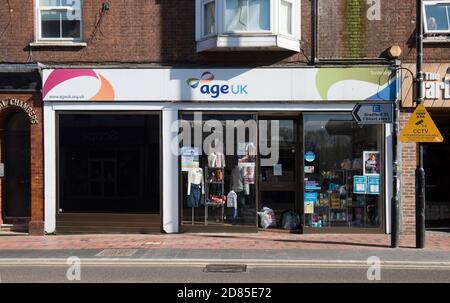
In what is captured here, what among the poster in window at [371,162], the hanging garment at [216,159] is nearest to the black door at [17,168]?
the hanging garment at [216,159]

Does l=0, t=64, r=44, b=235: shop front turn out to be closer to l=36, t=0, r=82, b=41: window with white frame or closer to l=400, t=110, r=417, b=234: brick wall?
l=36, t=0, r=82, b=41: window with white frame

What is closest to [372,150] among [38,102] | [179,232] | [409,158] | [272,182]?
[409,158]

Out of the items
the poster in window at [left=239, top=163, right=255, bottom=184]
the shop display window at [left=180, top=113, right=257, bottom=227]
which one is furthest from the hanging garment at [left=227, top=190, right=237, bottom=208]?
the poster in window at [left=239, top=163, right=255, bottom=184]

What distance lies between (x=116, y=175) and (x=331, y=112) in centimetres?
549

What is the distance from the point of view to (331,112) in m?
13.4

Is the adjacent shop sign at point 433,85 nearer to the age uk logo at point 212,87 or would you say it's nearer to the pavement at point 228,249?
the pavement at point 228,249

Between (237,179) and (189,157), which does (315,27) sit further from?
(189,157)

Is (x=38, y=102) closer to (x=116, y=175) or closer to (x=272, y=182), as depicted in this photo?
(x=116, y=175)

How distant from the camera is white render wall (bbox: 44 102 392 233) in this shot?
13352 mm

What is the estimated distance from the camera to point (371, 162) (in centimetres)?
1343

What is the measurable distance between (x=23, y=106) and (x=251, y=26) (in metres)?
5.88

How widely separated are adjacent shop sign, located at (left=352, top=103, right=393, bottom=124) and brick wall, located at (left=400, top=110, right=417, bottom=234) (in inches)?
70.4

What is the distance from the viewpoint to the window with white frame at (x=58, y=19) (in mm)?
13844

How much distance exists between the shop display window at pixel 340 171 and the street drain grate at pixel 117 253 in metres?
4.59
